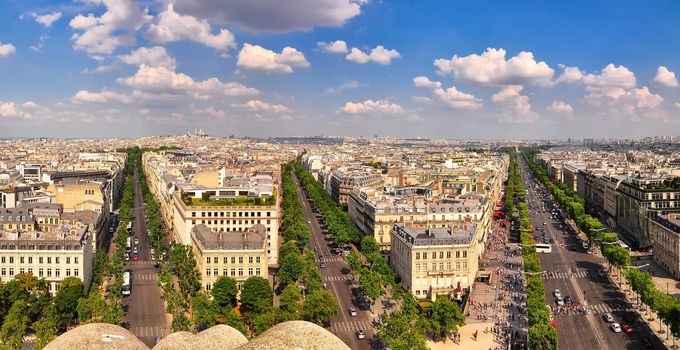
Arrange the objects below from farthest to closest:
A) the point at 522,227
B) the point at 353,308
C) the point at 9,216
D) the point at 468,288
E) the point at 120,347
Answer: the point at 522,227
the point at 9,216
the point at 468,288
the point at 353,308
the point at 120,347

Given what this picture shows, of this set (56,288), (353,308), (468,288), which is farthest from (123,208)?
(468,288)

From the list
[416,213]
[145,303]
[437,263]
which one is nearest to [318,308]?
[437,263]

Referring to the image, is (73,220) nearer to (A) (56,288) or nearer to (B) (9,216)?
(B) (9,216)

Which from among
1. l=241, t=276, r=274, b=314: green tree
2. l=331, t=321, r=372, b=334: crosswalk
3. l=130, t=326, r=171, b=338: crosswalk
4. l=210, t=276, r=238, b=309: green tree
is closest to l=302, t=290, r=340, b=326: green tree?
l=331, t=321, r=372, b=334: crosswalk

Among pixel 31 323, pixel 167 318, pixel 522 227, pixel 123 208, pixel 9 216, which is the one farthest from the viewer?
pixel 123 208

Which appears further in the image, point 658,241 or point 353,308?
point 658,241

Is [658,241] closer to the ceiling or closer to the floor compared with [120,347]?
closer to the floor

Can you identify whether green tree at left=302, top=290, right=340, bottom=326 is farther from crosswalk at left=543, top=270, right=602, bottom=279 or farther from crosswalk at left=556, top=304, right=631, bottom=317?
crosswalk at left=543, top=270, right=602, bottom=279
